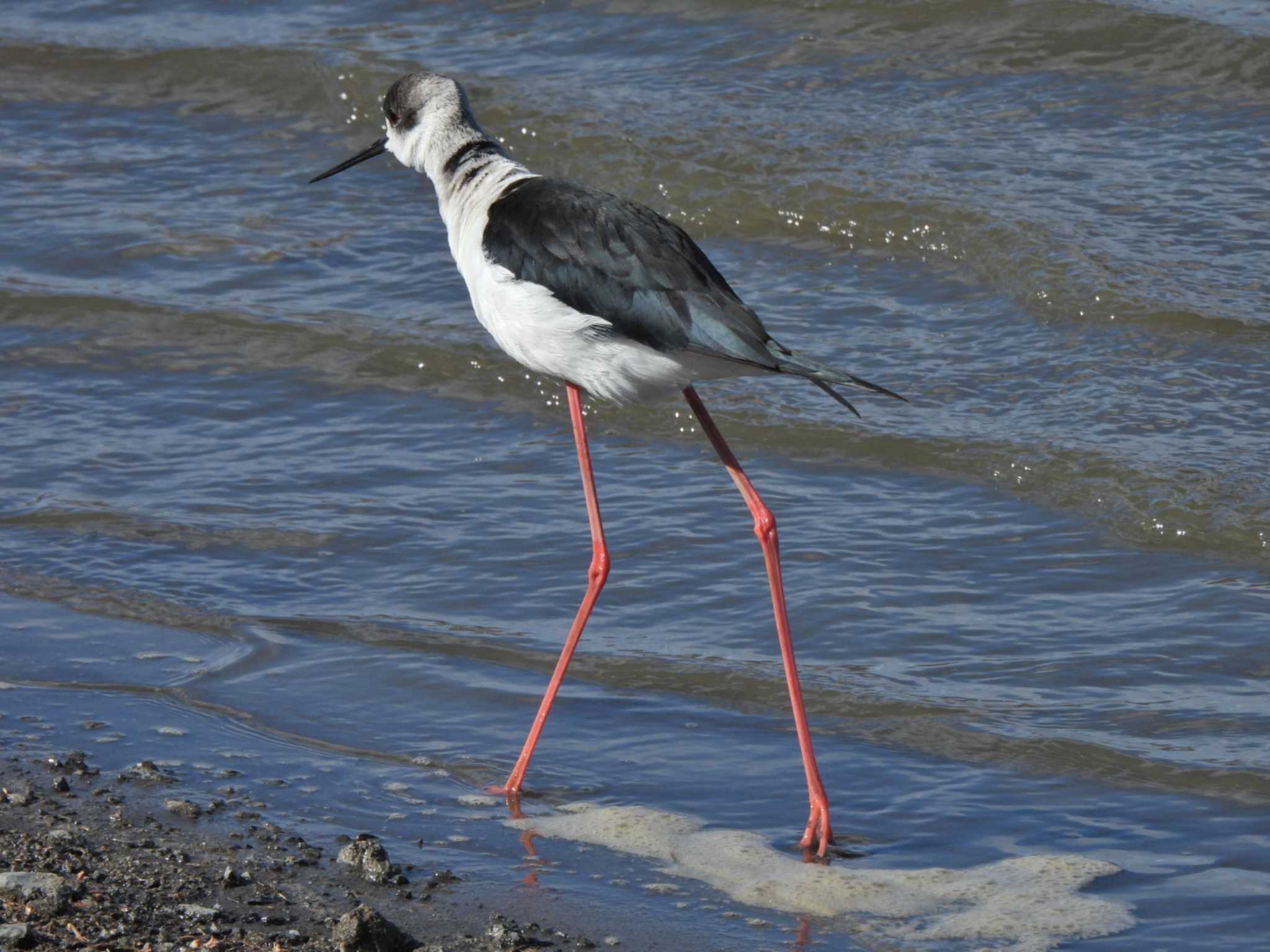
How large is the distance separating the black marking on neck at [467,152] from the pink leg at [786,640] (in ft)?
3.28

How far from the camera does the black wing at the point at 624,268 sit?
14.7 feet

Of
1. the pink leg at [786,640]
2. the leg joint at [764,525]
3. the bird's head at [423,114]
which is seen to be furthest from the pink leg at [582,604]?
the bird's head at [423,114]

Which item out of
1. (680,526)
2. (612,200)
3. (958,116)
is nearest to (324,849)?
(612,200)

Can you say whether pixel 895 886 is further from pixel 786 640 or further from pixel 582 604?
pixel 582 604

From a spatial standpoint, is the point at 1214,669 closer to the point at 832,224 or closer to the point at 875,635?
the point at 875,635

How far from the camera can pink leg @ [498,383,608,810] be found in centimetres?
464

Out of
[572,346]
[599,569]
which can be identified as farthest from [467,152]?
[599,569]

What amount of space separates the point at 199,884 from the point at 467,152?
237cm

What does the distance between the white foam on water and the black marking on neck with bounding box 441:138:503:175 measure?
77.6 inches

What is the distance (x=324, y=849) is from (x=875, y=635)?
1970 millimetres

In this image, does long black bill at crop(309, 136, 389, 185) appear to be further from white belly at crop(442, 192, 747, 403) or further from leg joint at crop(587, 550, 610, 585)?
leg joint at crop(587, 550, 610, 585)

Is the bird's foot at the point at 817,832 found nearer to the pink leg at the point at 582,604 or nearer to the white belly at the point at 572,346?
the pink leg at the point at 582,604

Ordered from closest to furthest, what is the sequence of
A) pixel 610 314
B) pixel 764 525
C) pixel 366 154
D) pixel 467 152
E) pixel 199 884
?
pixel 199 884 < pixel 610 314 < pixel 764 525 < pixel 467 152 < pixel 366 154

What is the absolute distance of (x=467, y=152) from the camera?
5398mm
